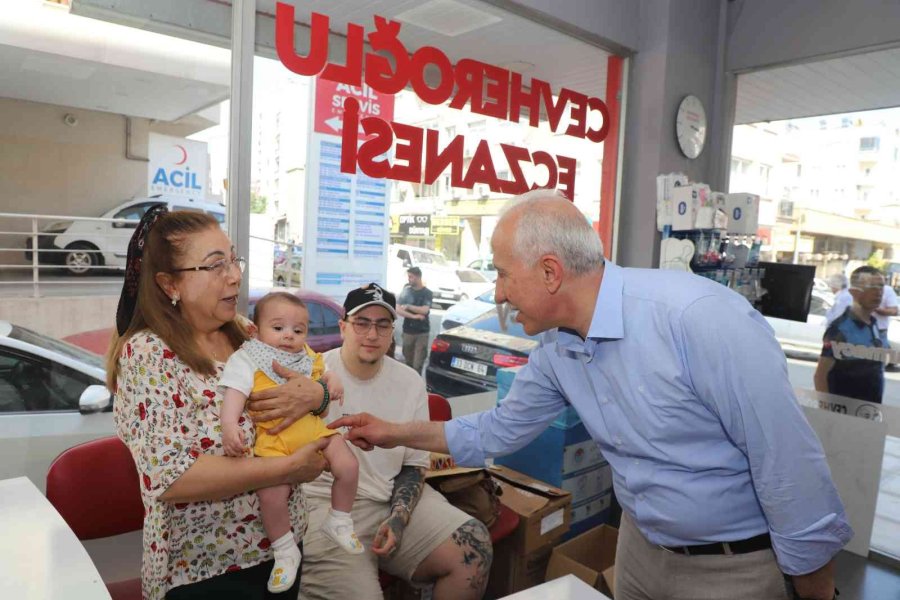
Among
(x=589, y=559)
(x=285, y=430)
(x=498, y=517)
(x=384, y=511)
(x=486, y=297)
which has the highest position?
(x=486, y=297)

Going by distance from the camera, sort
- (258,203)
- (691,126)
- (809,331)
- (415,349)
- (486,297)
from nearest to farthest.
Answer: (258,203)
(415,349)
(486,297)
(809,331)
(691,126)

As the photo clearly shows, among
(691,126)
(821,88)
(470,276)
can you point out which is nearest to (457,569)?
(470,276)

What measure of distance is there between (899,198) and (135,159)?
420 centimetres

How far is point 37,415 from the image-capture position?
7.18ft

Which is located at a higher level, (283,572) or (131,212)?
(131,212)

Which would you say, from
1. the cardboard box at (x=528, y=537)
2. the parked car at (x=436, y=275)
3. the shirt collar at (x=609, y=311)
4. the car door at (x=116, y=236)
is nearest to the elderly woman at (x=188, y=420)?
the shirt collar at (x=609, y=311)

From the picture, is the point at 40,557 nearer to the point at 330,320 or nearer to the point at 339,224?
the point at 330,320

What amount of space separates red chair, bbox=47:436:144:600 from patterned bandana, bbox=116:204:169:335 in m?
0.56

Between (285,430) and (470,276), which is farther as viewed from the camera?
(470,276)

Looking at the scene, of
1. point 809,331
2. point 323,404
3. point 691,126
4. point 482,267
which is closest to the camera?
point 323,404

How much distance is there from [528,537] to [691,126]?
301 centimetres

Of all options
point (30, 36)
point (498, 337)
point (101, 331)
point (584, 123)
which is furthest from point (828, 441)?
point (30, 36)

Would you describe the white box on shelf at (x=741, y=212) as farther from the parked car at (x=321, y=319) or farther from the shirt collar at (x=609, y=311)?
the shirt collar at (x=609, y=311)

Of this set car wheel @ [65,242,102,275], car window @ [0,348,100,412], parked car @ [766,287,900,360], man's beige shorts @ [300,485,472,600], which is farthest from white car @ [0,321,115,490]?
parked car @ [766,287,900,360]
